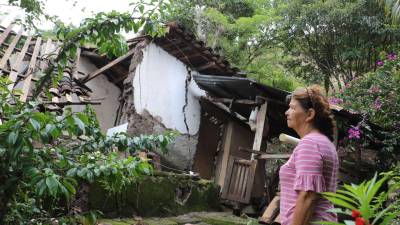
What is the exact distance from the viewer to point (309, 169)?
6.61 feet

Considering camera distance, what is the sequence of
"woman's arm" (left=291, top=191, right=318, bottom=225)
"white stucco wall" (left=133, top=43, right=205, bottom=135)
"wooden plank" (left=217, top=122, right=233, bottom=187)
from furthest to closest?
1. "wooden plank" (left=217, top=122, right=233, bottom=187)
2. "white stucco wall" (left=133, top=43, right=205, bottom=135)
3. "woman's arm" (left=291, top=191, right=318, bottom=225)

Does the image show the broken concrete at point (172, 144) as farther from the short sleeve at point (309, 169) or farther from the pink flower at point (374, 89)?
the short sleeve at point (309, 169)

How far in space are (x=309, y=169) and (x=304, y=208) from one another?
200 millimetres

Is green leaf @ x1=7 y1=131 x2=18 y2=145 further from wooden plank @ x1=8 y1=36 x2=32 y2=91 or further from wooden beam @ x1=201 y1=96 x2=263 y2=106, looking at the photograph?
wooden beam @ x1=201 y1=96 x2=263 y2=106

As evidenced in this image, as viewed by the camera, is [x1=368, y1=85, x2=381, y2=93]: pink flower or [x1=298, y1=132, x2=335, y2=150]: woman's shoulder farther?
[x1=368, y1=85, x2=381, y2=93]: pink flower

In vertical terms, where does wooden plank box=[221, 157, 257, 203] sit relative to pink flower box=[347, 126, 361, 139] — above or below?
below

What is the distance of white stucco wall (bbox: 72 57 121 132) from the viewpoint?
8.84m

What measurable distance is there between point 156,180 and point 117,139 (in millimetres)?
2778

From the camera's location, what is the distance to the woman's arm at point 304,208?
197cm

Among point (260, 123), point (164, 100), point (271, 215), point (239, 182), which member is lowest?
point (271, 215)

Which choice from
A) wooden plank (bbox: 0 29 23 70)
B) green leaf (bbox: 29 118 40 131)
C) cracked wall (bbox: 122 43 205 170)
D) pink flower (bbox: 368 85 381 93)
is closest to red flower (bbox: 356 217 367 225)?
green leaf (bbox: 29 118 40 131)

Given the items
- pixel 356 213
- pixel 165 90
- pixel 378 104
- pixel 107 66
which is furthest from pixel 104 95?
pixel 356 213

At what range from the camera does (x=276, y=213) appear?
6.36 metres

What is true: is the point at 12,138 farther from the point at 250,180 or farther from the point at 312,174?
the point at 250,180
